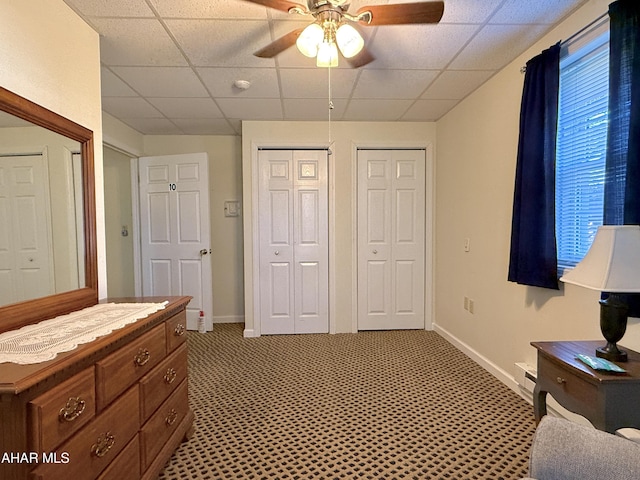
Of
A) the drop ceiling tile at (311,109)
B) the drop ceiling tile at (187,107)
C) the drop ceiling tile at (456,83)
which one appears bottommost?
the drop ceiling tile at (187,107)

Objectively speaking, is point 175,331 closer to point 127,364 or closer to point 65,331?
point 127,364

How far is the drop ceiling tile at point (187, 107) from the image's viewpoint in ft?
9.45

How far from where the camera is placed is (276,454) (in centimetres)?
169

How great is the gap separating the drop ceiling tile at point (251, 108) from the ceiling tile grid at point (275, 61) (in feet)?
0.03

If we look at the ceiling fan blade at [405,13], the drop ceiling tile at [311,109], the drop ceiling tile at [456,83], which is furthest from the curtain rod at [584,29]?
the drop ceiling tile at [311,109]

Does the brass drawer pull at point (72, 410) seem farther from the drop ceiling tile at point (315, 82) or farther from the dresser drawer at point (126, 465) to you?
the drop ceiling tile at point (315, 82)

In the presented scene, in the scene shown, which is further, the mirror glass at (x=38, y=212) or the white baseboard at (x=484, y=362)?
the white baseboard at (x=484, y=362)

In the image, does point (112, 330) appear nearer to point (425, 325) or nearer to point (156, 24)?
point (156, 24)

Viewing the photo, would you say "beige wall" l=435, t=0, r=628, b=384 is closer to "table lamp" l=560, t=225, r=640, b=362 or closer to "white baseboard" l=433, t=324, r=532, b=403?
"white baseboard" l=433, t=324, r=532, b=403

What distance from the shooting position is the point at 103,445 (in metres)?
1.10

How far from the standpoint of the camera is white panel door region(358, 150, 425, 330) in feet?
12.0

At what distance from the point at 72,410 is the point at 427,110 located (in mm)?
3506

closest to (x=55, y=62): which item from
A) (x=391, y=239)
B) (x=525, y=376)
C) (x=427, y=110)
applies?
(x=427, y=110)

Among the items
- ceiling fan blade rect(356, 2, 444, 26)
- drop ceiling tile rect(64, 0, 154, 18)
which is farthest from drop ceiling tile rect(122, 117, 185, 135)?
ceiling fan blade rect(356, 2, 444, 26)
